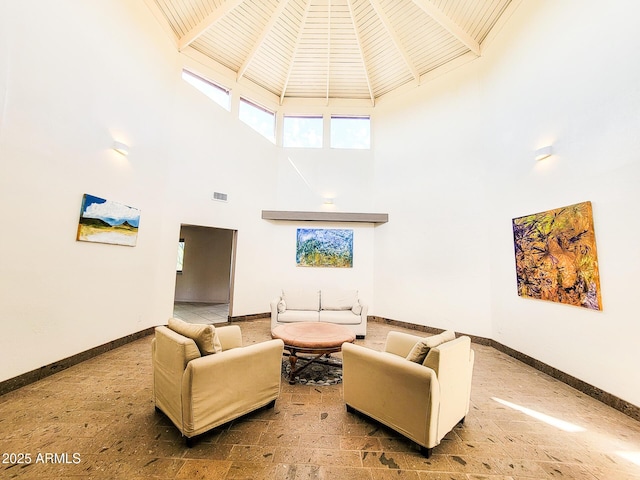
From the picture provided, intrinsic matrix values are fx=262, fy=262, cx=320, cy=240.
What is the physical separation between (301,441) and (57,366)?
10.4 ft

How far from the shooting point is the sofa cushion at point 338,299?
543 centimetres

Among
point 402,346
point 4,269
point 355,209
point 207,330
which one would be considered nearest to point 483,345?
point 402,346

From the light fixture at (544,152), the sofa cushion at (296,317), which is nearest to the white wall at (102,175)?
the sofa cushion at (296,317)

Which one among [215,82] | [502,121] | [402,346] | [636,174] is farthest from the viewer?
[215,82]

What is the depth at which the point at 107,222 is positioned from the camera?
379 cm

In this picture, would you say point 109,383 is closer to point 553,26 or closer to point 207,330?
point 207,330

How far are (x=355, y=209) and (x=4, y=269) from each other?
5879 millimetres

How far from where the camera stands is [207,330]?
2158 millimetres

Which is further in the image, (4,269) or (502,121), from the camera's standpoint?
(502,121)

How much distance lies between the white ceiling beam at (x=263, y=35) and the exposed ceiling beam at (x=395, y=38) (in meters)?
1.68

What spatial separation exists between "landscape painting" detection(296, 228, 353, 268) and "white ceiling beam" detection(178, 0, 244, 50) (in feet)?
14.9

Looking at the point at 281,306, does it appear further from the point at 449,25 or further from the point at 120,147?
the point at 449,25

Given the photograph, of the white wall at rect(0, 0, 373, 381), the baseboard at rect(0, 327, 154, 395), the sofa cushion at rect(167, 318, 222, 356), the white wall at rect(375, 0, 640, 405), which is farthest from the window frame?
the baseboard at rect(0, 327, 154, 395)

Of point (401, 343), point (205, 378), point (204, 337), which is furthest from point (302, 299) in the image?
point (205, 378)
